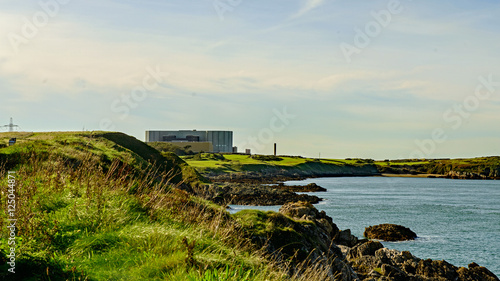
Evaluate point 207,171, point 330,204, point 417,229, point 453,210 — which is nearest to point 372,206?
point 330,204

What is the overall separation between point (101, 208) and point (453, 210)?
6339cm

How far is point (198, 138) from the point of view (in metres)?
174

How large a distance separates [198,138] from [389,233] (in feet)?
452

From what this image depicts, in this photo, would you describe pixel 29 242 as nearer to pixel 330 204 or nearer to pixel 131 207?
pixel 131 207

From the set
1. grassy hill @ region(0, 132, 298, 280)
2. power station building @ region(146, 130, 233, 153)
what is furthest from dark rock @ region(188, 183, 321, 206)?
power station building @ region(146, 130, 233, 153)

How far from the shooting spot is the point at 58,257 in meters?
7.30

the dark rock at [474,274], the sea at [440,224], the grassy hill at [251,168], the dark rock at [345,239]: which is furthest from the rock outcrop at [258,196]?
the dark rock at [474,274]

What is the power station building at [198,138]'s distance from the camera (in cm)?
16862

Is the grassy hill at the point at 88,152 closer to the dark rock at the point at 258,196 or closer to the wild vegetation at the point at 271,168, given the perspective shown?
the dark rock at the point at 258,196

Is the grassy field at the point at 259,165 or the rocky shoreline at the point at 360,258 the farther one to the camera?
the grassy field at the point at 259,165

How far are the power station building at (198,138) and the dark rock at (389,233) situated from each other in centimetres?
12992

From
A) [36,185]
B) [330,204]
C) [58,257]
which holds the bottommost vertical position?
[330,204]

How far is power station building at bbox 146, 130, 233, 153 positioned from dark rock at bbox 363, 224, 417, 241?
426ft

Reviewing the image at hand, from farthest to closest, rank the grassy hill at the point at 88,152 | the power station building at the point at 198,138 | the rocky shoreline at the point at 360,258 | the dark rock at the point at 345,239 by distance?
the power station building at the point at 198,138 → the dark rock at the point at 345,239 → the grassy hill at the point at 88,152 → the rocky shoreline at the point at 360,258
